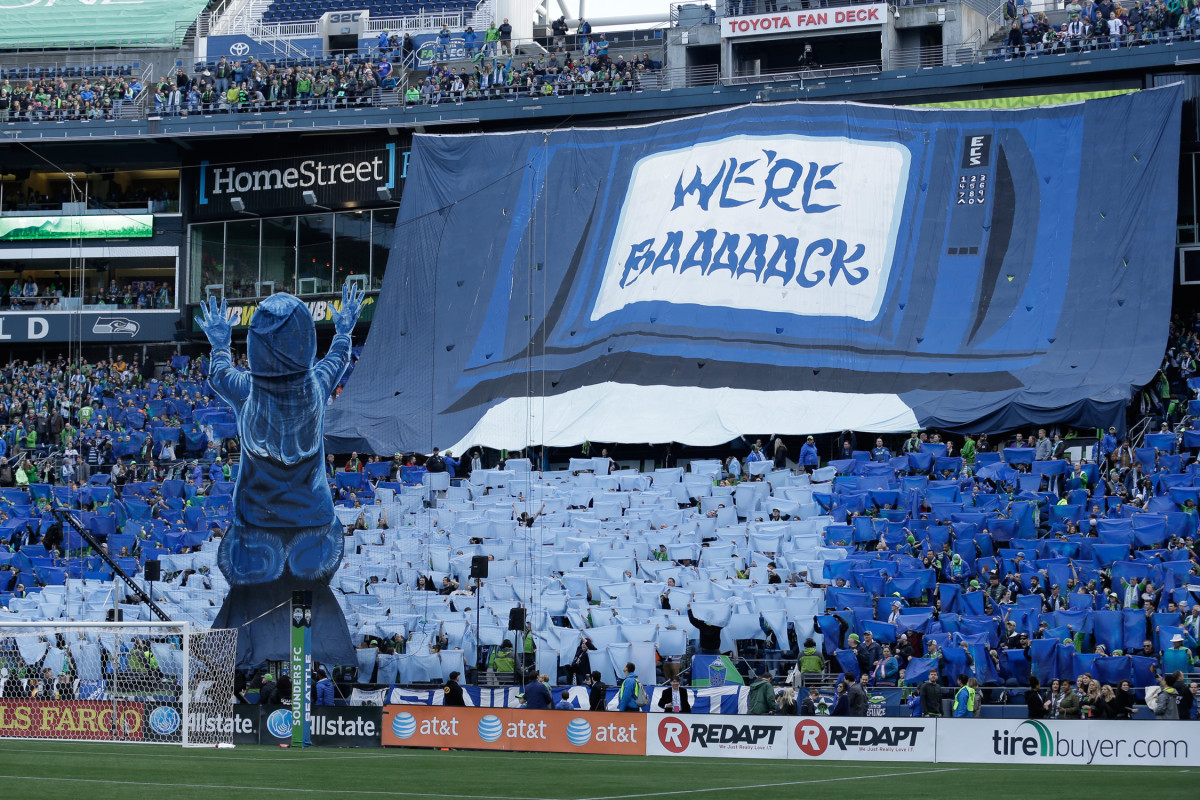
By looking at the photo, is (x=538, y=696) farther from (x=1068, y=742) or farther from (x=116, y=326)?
(x=116, y=326)

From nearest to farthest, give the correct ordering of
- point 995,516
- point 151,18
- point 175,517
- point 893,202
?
1. point 995,516
2. point 175,517
3. point 893,202
4. point 151,18

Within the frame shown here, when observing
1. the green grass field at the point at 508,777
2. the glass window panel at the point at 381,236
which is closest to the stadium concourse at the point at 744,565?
the green grass field at the point at 508,777

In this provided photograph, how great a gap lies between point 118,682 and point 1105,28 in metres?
29.8

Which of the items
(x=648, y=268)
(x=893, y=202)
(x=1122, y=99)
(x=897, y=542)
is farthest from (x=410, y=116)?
(x=897, y=542)

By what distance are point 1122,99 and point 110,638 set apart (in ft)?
81.1

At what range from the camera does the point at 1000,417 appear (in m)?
32.1

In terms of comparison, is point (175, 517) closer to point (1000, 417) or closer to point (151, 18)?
point (1000, 417)

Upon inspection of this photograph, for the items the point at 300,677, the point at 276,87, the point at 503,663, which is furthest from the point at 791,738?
the point at 276,87

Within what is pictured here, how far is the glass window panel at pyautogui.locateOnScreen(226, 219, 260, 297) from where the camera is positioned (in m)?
48.8

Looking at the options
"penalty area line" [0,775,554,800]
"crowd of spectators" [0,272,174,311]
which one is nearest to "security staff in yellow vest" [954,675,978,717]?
"penalty area line" [0,775,554,800]

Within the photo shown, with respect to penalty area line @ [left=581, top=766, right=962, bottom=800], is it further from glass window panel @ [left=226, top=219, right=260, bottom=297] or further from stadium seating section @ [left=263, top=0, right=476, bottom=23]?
stadium seating section @ [left=263, top=0, right=476, bottom=23]

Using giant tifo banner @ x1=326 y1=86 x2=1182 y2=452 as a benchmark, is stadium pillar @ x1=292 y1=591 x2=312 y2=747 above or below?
below

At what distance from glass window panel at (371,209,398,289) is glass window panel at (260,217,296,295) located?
116 inches

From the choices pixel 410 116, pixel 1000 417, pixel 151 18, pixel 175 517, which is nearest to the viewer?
pixel 1000 417
